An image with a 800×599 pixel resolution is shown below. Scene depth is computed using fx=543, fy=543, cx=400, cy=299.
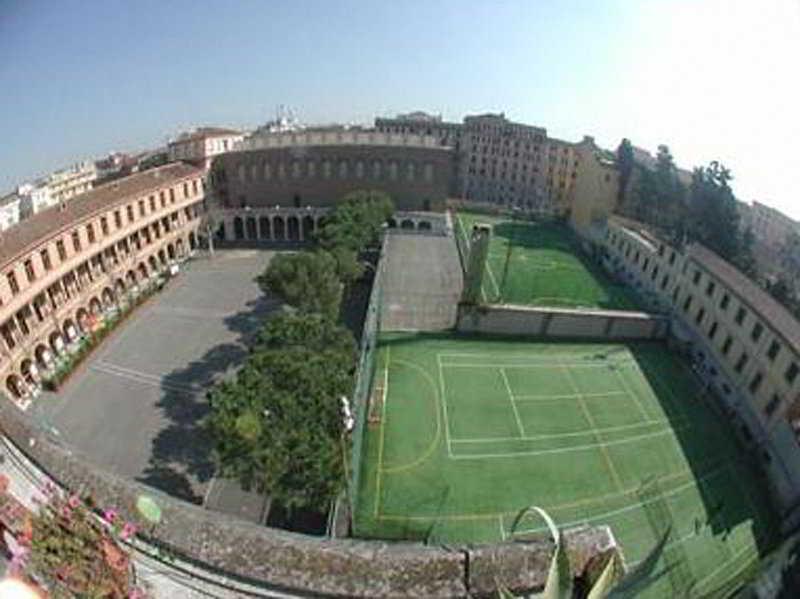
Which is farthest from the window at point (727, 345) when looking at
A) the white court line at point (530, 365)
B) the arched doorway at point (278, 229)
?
the arched doorway at point (278, 229)

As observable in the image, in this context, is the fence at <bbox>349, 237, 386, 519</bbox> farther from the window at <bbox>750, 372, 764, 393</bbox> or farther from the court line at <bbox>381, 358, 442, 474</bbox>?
the window at <bbox>750, 372, 764, 393</bbox>

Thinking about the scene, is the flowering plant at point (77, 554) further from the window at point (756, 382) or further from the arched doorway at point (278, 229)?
the arched doorway at point (278, 229)

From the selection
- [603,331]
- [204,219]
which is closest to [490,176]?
[204,219]

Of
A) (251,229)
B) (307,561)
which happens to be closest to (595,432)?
(307,561)

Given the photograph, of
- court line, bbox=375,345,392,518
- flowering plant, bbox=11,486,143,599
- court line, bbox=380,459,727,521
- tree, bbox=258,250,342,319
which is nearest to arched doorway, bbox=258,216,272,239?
tree, bbox=258,250,342,319

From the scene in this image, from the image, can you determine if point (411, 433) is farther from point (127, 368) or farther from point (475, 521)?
point (127, 368)

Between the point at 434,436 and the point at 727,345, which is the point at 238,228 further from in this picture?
the point at 727,345
